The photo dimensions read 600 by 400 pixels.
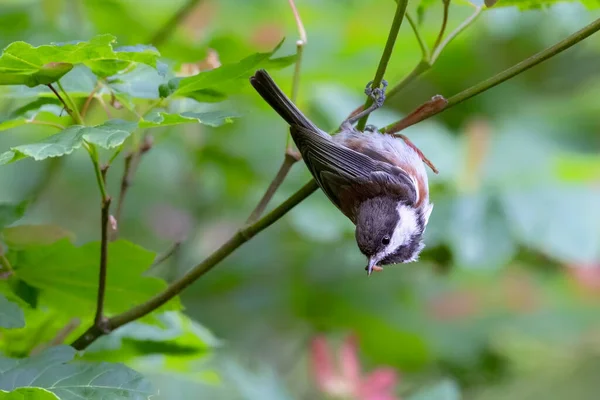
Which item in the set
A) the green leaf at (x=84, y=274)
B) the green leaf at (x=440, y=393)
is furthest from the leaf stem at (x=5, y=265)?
the green leaf at (x=440, y=393)

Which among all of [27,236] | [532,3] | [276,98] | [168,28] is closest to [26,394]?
[27,236]

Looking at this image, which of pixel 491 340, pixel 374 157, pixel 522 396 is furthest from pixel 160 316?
pixel 522 396

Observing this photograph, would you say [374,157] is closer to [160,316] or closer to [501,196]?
[501,196]

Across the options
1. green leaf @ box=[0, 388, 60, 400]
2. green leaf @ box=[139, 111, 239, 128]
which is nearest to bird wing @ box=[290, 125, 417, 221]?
green leaf @ box=[139, 111, 239, 128]

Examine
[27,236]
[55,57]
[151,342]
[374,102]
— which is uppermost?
[374,102]

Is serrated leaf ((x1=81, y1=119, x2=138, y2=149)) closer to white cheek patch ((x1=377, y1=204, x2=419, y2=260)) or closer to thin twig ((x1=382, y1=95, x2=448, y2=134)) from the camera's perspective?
thin twig ((x1=382, y1=95, x2=448, y2=134))

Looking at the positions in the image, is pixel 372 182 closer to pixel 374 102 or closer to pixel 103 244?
pixel 374 102

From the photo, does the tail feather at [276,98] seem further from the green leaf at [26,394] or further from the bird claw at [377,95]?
the green leaf at [26,394]
